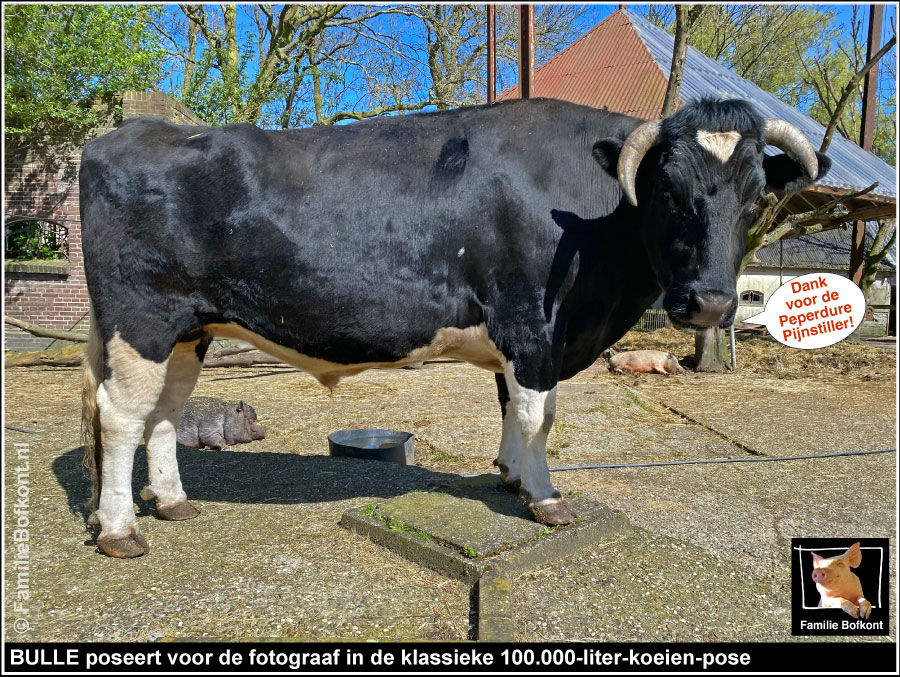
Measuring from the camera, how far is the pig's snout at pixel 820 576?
2.76m

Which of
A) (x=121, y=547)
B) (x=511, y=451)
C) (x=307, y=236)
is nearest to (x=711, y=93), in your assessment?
(x=511, y=451)

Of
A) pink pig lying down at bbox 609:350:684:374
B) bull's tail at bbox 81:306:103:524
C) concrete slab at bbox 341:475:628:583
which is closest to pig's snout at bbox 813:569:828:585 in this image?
concrete slab at bbox 341:475:628:583

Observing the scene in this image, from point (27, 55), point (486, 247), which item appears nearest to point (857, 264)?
point (486, 247)

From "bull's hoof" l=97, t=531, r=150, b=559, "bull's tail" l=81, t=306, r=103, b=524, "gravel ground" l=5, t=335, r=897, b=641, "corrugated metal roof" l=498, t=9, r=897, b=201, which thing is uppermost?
"corrugated metal roof" l=498, t=9, r=897, b=201

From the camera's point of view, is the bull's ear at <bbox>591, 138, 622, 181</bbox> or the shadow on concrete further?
the shadow on concrete

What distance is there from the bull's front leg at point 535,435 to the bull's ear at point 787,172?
59.0 inches

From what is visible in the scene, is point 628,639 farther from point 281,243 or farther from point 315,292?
point 281,243

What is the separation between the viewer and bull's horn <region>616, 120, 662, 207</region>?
9.30 feet

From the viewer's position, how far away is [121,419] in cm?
317

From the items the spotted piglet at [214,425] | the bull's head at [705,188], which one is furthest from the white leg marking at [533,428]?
the spotted piglet at [214,425]

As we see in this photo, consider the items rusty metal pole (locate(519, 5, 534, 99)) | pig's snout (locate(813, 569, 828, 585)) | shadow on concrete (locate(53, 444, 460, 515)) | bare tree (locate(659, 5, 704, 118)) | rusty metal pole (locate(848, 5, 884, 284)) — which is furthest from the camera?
rusty metal pole (locate(848, 5, 884, 284))

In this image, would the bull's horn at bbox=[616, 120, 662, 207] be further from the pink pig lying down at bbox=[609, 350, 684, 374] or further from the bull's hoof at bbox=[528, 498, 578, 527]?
the pink pig lying down at bbox=[609, 350, 684, 374]

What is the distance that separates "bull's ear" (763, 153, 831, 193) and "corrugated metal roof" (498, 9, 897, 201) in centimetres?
1025

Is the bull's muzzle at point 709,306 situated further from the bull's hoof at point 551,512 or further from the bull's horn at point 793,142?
the bull's hoof at point 551,512
